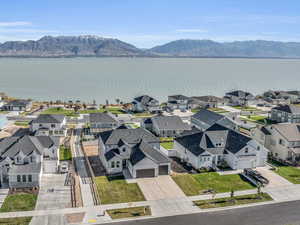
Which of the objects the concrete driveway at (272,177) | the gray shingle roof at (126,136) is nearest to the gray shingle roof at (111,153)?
the gray shingle roof at (126,136)

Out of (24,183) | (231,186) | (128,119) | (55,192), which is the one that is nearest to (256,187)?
(231,186)

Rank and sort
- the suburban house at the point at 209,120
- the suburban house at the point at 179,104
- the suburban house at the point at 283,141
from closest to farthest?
the suburban house at the point at 283,141 → the suburban house at the point at 209,120 → the suburban house at the point at 179,104

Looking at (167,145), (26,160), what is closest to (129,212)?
(26,160)

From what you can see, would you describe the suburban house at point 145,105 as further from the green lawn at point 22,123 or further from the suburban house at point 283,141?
the suburban house at point 283,141

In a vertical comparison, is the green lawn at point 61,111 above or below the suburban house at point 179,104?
below

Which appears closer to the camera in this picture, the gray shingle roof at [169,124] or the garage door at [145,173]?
the garage door at [145,173]

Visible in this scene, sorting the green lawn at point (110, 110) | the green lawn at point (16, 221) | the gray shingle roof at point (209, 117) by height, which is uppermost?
the gray shingle roof at point (209, 117)

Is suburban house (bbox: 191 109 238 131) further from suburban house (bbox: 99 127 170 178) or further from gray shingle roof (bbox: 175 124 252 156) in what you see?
suburban house (bbox: 99 127 170 178)

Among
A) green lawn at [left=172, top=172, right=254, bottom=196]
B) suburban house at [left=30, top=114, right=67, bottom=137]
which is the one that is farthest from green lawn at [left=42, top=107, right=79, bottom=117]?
green lawn at [left=172, top=172, right=254, bottom=196]
